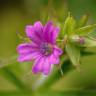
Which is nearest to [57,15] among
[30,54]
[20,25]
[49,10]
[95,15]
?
[49,10]

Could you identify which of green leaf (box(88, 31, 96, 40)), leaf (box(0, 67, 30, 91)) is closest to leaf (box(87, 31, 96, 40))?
green leaf (box(88, 31, 96, 40))

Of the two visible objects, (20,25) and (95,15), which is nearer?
(95,15)

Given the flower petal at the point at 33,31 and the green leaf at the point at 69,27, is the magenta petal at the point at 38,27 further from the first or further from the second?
the green leaf at the point at 69,27

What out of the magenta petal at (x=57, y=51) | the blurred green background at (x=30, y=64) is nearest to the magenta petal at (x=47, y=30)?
the magenta petal at (x=57, y=51)

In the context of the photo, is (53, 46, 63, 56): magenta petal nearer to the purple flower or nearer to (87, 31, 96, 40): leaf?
the purple flower

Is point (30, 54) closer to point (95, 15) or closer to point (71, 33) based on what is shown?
point (71, 33)

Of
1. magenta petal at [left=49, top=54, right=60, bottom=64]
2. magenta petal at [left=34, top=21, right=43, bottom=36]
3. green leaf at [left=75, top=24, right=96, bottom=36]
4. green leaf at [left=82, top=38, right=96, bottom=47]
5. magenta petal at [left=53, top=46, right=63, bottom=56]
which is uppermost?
magenta petal at [left=34, top=21, right=43, bottom=36]
